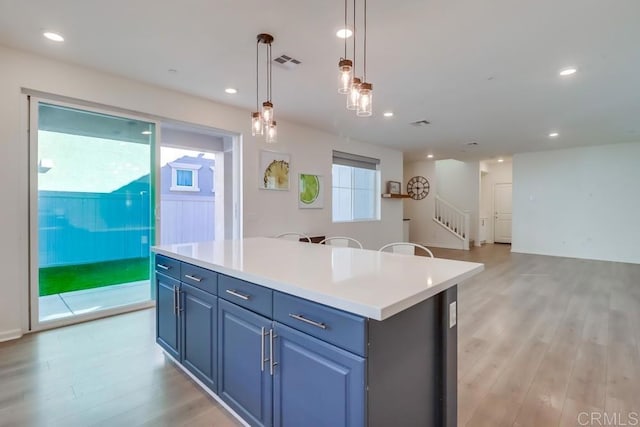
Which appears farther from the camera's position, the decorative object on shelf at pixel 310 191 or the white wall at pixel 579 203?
the white wall at pixel 579 203

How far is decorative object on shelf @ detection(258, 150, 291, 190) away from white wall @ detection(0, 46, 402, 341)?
0.10 metres

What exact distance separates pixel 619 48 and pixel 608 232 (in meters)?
5.88

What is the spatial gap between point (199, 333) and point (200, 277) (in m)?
0.36

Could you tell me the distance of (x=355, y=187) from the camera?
6.87 metres

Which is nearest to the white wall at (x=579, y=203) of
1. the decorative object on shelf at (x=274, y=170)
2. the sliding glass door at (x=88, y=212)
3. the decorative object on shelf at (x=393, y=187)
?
the decorative object on shelf at (x=393, y=187)

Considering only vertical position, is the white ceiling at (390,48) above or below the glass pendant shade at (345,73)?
above

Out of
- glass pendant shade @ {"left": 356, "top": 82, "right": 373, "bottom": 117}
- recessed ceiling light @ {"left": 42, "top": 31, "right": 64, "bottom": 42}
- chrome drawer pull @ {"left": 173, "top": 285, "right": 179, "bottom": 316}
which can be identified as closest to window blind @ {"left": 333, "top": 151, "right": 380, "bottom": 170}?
glass pendant shade @ {"left": 356, "top": 82, "right": 373, "bottom": 117}

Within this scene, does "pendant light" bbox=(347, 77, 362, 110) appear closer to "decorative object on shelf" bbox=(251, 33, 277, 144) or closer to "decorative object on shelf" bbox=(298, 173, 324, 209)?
"decorative object on shelf" bbox=(251, 33, 277, 144)

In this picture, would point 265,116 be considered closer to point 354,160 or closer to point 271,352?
point 271,352

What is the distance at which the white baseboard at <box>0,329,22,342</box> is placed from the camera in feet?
9.28

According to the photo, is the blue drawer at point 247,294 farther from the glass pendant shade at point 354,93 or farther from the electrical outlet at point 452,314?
the glass pendant shade at point 354,93

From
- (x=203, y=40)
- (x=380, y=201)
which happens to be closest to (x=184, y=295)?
(x=203, y=40)

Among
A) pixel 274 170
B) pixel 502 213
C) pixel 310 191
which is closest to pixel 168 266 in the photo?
pixel 274 170

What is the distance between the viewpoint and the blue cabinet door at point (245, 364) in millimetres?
1504
